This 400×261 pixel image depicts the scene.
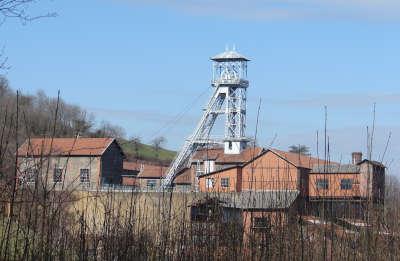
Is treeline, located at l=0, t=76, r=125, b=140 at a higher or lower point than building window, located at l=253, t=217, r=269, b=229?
higher

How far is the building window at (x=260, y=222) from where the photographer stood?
7337 millimetres

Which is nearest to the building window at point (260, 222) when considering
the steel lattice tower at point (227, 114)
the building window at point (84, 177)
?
the building window at point (84, 177)

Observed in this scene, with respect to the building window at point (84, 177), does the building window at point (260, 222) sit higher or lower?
lower

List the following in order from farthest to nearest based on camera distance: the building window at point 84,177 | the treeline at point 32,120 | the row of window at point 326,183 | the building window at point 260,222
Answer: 1. the building window at point 84,177
2. the building window at point 260,222
3. the row of window at point 326,183
4. the treeline at point 32,120

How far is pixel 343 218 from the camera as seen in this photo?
26.7 ft

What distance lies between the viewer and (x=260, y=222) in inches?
297

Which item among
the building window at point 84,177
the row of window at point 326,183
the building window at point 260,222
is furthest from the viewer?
the building window at point 84,177

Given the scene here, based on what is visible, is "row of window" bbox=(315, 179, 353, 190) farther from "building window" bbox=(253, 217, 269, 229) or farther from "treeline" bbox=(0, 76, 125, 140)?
"treeline" bbox=(0, 76, 125, 140)

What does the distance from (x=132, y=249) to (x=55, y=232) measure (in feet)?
2.25

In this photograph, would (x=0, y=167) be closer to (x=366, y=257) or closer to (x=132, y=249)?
(x=132, y=249)

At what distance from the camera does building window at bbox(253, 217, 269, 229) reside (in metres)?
7.34

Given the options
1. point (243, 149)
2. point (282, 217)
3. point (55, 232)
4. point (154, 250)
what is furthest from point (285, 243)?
point (243, 149)

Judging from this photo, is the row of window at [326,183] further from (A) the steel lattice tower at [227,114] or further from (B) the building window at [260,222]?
(A) the steel lattice tower at [227,114]

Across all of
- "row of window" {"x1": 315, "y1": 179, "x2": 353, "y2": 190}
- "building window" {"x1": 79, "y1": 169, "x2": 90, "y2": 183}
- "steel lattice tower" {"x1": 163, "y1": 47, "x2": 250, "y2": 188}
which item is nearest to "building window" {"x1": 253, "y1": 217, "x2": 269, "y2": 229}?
"row of window" {"x1": 315, "y1": 179, "x2": 353, "y2": 190}
